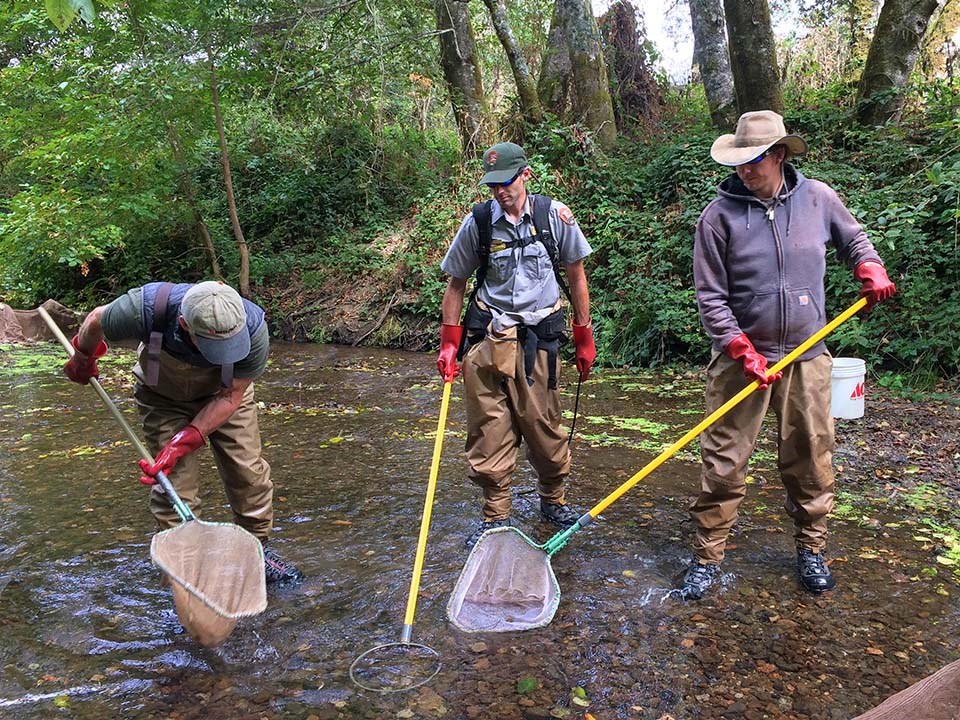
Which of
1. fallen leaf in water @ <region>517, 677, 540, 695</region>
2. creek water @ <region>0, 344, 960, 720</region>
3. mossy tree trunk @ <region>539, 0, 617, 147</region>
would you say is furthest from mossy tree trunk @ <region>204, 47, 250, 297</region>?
fallen leaf in water @ <region>517, 677, 540, 695</region>

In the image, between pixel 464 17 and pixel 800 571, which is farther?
pixel 464 17

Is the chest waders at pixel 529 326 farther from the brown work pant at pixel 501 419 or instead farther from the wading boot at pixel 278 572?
the wading boot at pixel 278 572

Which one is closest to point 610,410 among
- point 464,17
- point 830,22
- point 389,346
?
point 389,346

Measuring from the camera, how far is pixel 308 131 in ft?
48.6

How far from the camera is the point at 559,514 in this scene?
13.2 ft

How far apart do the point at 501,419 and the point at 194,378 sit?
1.50m

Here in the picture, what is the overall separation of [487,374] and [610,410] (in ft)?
10.3

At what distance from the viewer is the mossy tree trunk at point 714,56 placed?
10.1 metres

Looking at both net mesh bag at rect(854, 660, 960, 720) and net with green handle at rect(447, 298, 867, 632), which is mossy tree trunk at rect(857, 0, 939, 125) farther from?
net mesh bag at rect(854, 660, 960, 720)

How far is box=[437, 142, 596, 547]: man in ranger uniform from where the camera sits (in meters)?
3.58

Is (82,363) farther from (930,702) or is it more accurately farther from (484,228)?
(930,702)

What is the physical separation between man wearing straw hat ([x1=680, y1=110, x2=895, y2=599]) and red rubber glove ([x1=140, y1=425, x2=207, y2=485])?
2290 millimetres

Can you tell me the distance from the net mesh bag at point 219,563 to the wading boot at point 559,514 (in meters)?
1.69

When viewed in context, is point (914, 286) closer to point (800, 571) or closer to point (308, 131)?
point (800, 571)
